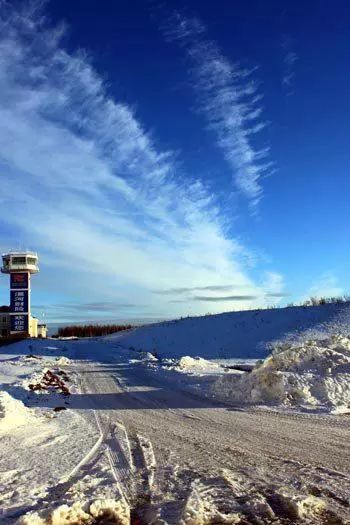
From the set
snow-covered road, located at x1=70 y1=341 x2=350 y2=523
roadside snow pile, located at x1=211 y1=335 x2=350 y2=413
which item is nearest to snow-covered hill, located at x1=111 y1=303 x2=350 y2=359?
roadside snow pile, located at x1=211 y1=335 x2=350 y2=413

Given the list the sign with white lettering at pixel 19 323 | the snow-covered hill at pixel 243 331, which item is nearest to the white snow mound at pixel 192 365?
the snow-covered hill at pixel 243 331

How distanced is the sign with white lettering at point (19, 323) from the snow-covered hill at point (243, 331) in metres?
23.6

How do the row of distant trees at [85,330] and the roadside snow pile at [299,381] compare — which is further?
the row of distant trees at [85,330]

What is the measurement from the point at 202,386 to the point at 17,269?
51803 millimetres

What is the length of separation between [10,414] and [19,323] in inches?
2096

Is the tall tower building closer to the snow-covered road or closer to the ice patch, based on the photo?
the snow-covered road

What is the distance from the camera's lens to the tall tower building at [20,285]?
59.8m

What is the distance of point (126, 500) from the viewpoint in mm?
4855

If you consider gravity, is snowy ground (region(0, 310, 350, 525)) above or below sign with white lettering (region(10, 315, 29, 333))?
below

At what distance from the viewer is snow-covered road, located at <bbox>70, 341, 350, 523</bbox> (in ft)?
15.4

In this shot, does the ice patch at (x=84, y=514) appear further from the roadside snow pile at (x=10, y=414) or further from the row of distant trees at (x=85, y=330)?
the row of distant trees at (x=85, y=330)

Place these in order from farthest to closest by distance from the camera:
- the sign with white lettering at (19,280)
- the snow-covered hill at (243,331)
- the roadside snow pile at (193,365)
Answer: the sign with white lettering at (19,280) < the snow-covered hill at (243,331) < the roadside snow pile at (193,365)

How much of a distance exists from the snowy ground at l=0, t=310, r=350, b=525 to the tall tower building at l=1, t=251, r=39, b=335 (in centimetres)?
4802

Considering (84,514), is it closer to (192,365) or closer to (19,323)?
(192,365)
